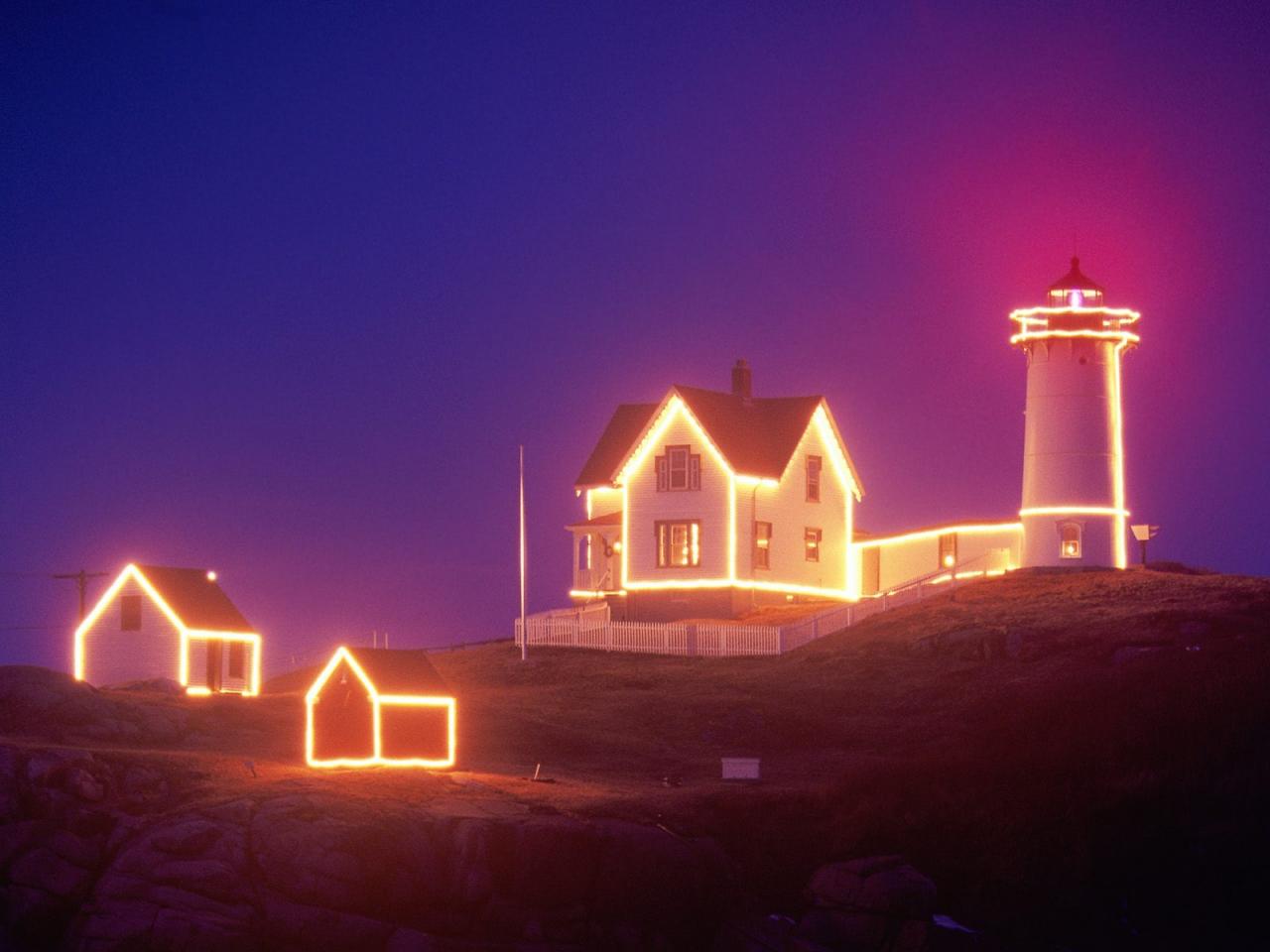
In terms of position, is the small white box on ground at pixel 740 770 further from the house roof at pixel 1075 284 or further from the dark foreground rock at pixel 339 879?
the house roof at pixel 1075 284

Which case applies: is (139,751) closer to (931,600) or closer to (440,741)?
(440,741)

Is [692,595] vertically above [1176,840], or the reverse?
[692,595]

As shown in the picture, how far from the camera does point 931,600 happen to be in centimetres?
6153

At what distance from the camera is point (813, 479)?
2741 inches

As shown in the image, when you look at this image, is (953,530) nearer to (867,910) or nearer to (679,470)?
(679,470)

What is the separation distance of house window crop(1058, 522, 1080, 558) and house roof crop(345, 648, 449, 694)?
2832 cm

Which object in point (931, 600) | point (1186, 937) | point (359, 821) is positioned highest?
point (931, 600)

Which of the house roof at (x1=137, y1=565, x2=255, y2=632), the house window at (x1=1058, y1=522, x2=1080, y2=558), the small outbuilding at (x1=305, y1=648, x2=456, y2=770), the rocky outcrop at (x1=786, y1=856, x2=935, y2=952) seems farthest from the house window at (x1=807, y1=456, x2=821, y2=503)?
the rocky outcrop at (x1=786, y1=856, x2=935, y2=952)

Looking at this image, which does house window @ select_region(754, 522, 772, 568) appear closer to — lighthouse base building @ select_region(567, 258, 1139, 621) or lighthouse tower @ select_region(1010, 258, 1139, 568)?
lighthouse base building @ select_region(567, 258, 1139, 621)

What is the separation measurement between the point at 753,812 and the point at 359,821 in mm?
8241

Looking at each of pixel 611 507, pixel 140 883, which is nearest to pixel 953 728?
pixel 140 883

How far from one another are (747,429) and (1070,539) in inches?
494

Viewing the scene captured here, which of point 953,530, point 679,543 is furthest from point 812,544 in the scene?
point 679,543

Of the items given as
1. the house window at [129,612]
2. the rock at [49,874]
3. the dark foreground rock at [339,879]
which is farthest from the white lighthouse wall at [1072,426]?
the rock at [49,874]
